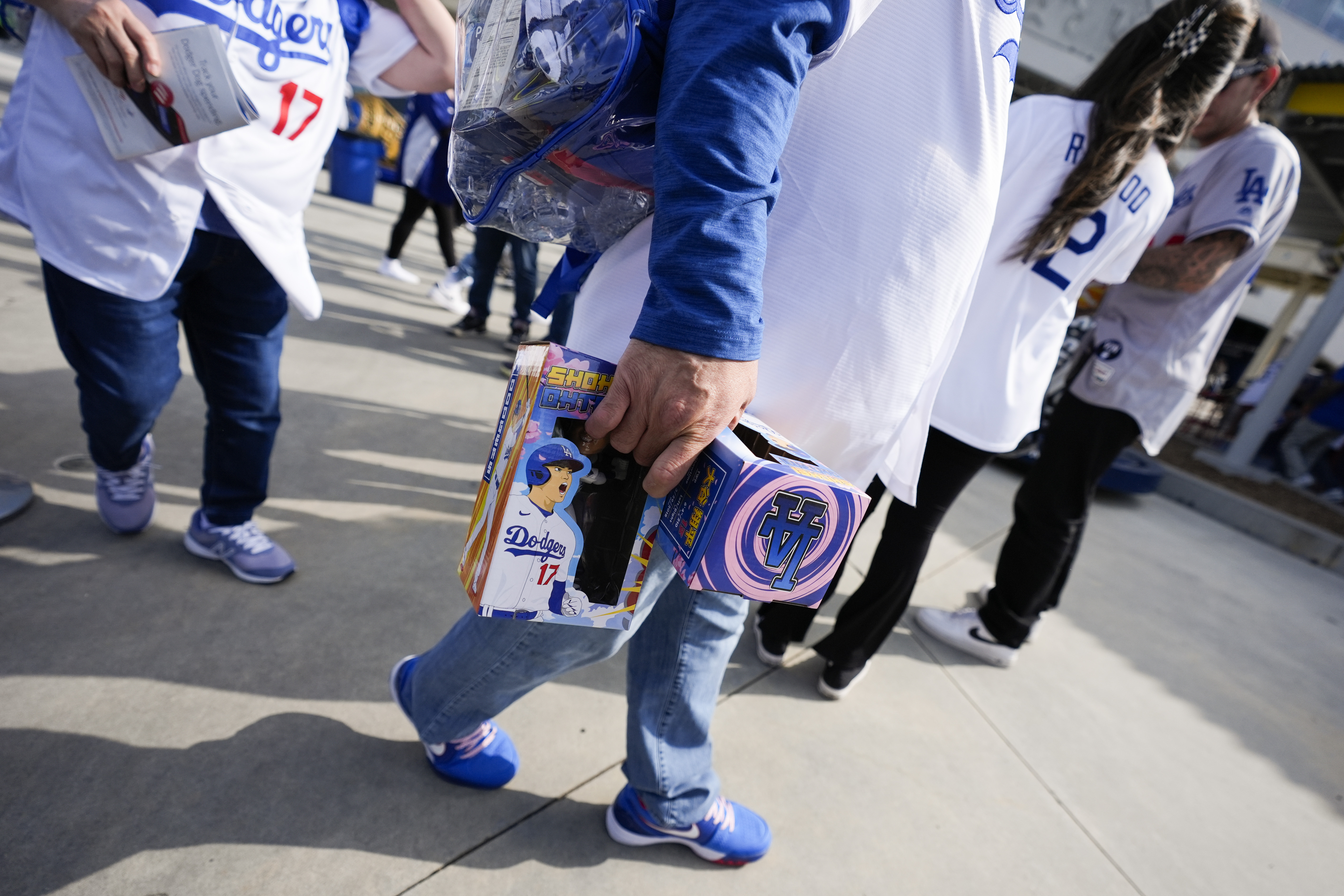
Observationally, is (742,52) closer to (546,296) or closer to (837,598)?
(546,296)

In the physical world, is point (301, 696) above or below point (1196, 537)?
below

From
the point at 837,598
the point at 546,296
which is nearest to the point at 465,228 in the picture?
the point at 837,598

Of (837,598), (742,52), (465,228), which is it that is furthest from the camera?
(465,228)

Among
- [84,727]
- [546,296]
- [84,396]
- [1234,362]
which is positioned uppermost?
[1234,362]

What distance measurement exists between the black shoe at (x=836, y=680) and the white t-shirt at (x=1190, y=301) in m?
1.11

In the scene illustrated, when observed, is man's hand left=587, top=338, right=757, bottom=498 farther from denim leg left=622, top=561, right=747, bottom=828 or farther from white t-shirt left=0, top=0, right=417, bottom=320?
white t-shirt left=0, top=0, right=417, bottom=320

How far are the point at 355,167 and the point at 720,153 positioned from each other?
9952 millimetres

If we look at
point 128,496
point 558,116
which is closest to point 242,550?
point 128,496

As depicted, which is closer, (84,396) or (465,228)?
(84,396)

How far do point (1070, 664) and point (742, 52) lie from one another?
2.62m

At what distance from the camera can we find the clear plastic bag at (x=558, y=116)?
762 mm

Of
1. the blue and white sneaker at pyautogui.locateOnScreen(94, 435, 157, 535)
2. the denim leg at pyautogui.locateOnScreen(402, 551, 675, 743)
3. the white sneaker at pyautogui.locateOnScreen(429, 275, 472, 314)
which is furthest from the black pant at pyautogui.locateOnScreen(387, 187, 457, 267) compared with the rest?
the denim leg at pyautogui.locateOnScreen(402, 551, 675, 743)

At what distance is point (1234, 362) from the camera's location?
14664 mm

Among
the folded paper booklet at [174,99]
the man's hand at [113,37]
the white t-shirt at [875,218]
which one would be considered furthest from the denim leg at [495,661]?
the man's hand at [113,37]
